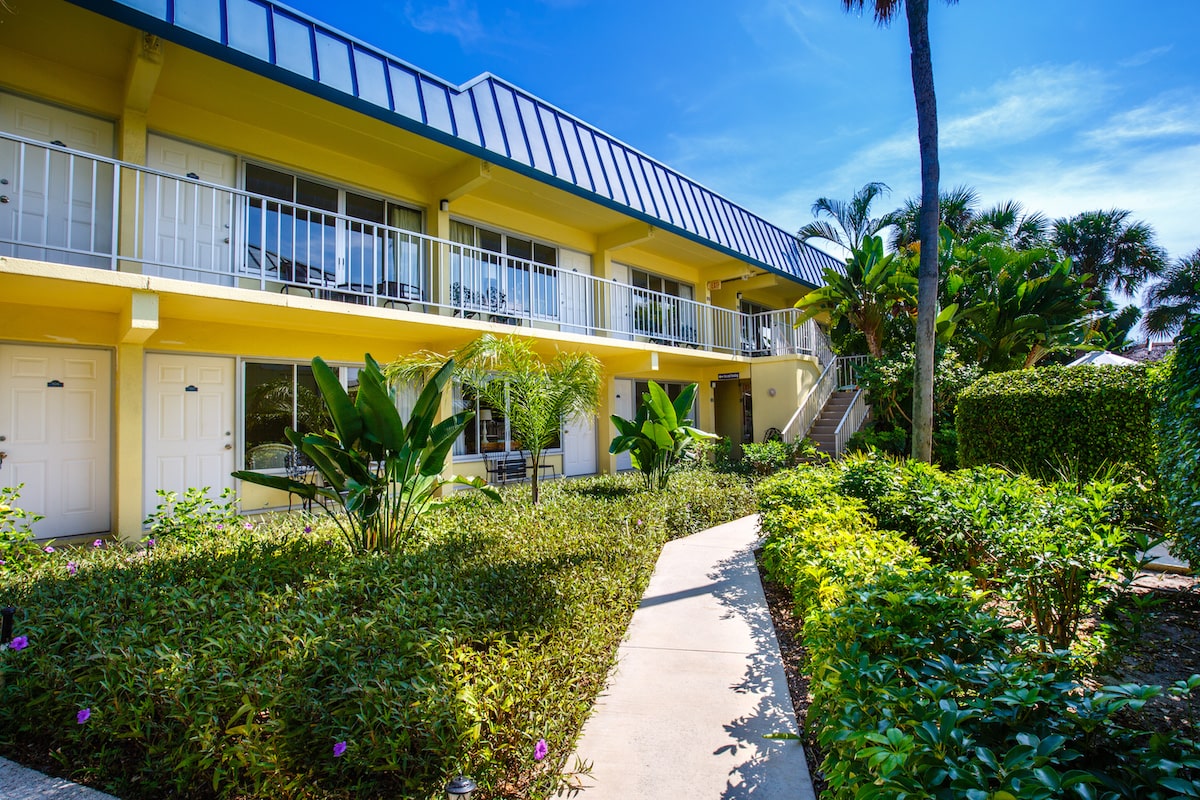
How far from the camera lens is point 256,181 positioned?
8.91m

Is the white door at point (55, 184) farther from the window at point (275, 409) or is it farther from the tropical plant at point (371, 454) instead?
the tropical plant at point (371, 454)

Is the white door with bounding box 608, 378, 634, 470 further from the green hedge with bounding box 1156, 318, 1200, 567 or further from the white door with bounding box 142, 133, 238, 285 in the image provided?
the green hedge with bounding box 1156, 318, 1200, 567

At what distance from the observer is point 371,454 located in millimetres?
5637

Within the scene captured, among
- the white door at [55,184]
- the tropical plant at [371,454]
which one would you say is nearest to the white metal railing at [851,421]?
the tropical plant at [371,454]

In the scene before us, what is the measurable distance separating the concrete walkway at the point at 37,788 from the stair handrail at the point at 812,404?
13.8 m

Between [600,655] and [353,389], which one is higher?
[353,389]

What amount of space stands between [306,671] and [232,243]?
6.54 metres

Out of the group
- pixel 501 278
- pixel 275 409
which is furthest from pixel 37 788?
pixel 501 278

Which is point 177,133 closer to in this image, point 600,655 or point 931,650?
point 600,655

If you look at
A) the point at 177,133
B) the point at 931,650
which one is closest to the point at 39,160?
the point at 177,133

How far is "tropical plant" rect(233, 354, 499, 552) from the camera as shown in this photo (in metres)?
5.30

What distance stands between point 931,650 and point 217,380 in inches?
385

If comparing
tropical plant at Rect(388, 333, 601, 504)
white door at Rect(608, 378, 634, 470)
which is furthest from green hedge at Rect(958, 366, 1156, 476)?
white door at Rect(608, 378, 634, 470)

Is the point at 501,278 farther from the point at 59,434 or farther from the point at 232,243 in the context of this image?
the point at 59,434
